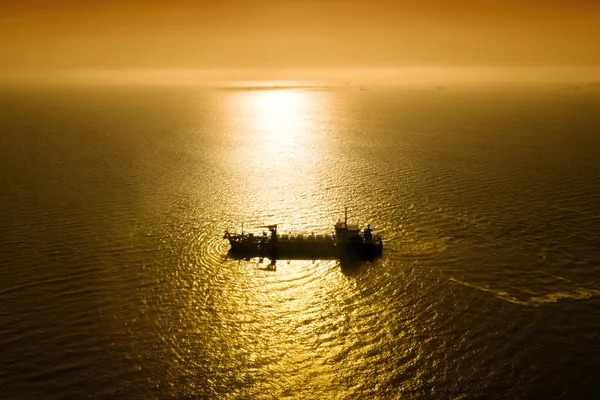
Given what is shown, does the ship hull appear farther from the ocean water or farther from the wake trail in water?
the wake trail in water

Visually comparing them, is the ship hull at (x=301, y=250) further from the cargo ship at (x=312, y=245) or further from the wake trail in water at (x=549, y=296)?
the wake trail in water at (x=549, y=296)

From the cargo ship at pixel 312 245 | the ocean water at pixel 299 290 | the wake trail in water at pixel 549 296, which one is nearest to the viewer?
the ocean water at pixel 299 290

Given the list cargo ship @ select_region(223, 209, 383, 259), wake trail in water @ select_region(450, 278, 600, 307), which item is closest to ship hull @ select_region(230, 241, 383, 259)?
cargo ship @ select_region(223, 209, 383, 259)

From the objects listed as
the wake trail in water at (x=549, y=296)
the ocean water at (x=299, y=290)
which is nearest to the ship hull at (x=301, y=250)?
the ocean water at (x=299, y=290)

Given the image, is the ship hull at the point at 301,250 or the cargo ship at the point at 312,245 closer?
the cargo ship at the point at 312,245

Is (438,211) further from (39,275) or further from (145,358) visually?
(39,275)

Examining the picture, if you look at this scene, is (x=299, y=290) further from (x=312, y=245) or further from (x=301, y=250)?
(x=312, y=245)
